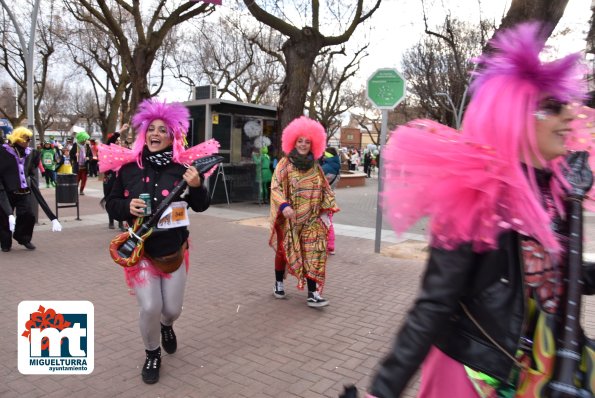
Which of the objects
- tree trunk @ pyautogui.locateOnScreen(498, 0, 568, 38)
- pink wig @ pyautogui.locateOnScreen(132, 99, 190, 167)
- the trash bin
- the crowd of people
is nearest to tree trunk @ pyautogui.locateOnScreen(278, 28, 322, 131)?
tree trunk @ pyautogui.locateOnScreen(498, 0, 568, 38)

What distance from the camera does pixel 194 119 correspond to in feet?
40.8

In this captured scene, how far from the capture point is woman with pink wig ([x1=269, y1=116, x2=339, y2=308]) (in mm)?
4594

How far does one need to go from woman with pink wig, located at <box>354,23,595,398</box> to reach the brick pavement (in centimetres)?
190

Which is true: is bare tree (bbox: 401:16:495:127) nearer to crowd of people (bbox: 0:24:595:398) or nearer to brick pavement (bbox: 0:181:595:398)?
brick pavement (bbox: 0:181:595:398)

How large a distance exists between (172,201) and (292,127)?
2.07m

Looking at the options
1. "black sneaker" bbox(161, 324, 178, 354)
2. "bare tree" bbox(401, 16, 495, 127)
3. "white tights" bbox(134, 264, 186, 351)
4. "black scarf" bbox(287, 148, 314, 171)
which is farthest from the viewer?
"bare tree" bbox(401, 16, 495, 127)

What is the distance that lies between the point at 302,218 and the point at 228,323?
3.92 feet

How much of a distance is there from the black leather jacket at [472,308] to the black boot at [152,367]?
7.38 ft

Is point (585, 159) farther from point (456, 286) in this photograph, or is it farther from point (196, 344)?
point (196, 344)

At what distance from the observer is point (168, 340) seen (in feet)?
11.6

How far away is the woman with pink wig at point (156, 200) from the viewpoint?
10.1ft

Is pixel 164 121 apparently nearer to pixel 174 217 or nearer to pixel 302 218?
pixel 174 217

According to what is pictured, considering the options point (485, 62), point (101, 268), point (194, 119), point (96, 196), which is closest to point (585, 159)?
point (485, 62)

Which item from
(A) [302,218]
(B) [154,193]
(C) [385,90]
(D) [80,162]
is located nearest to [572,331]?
(B) [154,193]
